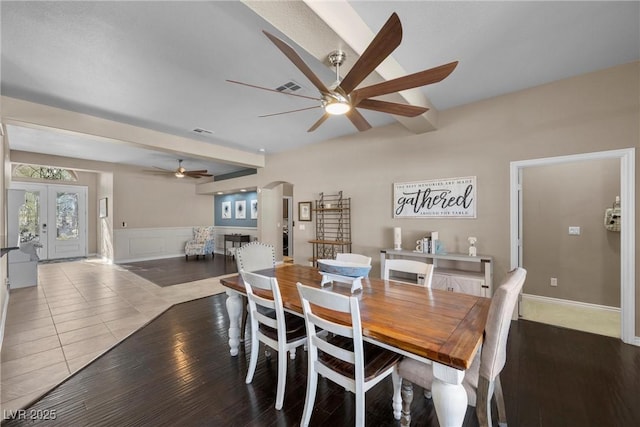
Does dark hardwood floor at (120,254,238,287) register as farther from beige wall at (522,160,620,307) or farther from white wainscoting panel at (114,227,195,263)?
beige wall at (522,160,620,307)

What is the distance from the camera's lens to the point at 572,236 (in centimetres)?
369

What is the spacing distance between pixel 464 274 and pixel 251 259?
2.72 metres

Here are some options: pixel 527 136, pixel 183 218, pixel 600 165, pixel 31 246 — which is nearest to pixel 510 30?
pixel 527 136

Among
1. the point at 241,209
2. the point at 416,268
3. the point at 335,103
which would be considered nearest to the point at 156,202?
the point at 241,209

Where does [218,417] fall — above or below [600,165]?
below

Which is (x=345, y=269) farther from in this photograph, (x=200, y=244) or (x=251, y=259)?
(x=200, y=244)

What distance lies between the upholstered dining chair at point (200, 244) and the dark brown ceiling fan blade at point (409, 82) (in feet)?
25.3

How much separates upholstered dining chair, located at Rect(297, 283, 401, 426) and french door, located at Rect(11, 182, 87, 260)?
9.54 metres

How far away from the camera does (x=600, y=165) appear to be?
3.49 metres

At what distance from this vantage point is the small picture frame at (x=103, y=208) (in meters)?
7.86

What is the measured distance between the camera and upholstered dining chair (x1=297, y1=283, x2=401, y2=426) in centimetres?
137

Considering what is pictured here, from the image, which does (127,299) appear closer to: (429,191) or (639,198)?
(429,191)

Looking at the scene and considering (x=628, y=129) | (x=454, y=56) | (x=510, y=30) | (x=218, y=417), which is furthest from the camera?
(x=628, y=129)

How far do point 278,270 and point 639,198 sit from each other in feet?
12.5
